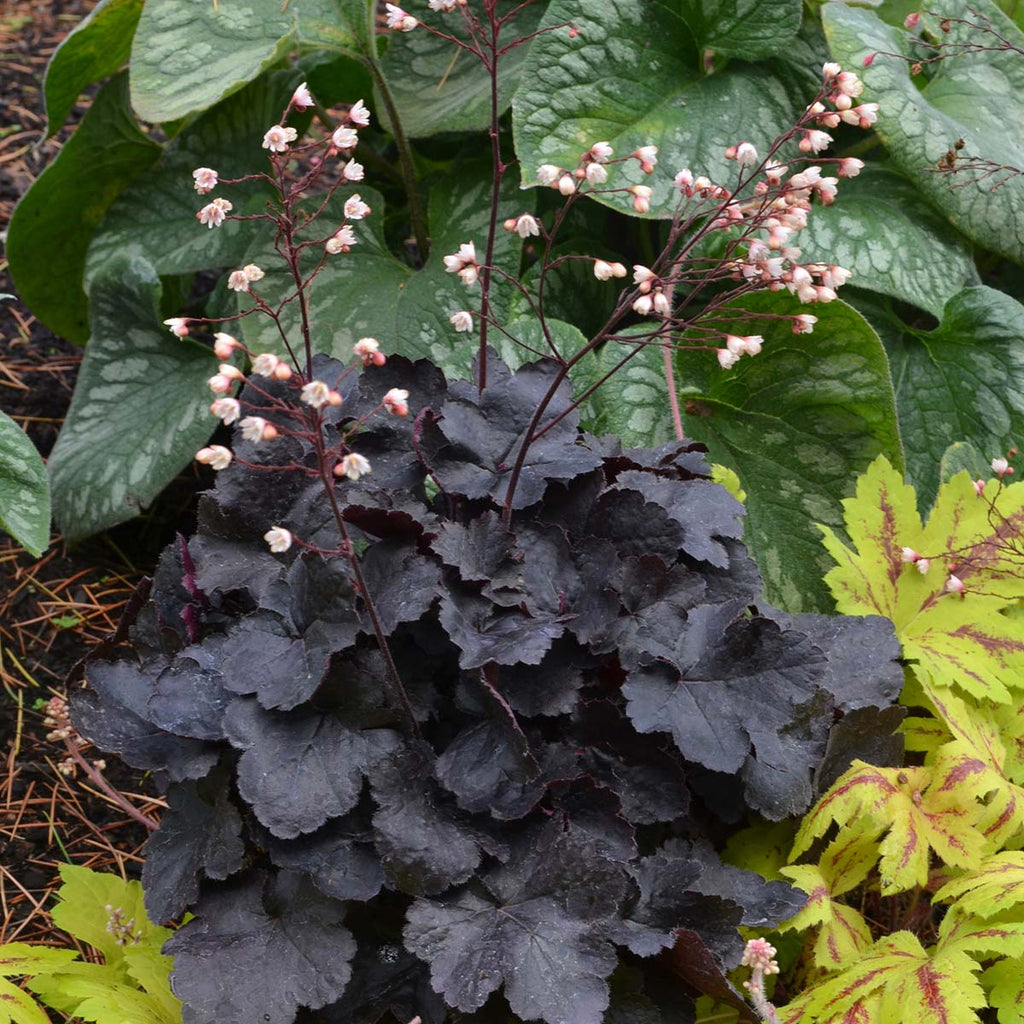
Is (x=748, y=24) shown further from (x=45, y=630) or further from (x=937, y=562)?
(x=45, y=630)

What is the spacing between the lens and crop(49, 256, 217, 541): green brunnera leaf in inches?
78.3

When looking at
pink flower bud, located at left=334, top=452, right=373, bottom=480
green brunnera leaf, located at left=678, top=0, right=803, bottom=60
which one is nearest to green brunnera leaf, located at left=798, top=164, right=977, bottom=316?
green brunnera leaf, located at left=678, top=0, right=803, bottom=60

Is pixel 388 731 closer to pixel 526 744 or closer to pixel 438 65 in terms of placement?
pixel 526 744

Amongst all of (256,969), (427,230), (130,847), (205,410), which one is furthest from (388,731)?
(427,230)

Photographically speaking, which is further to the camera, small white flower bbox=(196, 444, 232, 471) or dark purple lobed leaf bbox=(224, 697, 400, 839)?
dark purple lobed leaf bbox=(224, 697, 400, 839)

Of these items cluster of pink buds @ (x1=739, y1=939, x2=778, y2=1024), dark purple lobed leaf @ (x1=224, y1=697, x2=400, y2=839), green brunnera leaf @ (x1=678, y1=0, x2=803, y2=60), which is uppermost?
green brunnera leaf @ (x1=678, y1=0, x2=803, y2=60)

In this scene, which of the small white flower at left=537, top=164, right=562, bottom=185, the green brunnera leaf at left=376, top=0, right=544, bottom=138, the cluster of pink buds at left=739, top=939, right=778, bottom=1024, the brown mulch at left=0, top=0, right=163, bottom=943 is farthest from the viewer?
the green brunnera leaf at left=376, top=0, right=544, bottom=138

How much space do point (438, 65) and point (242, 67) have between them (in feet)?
1.64

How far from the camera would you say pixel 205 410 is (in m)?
2.02

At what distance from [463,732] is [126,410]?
4.14ft

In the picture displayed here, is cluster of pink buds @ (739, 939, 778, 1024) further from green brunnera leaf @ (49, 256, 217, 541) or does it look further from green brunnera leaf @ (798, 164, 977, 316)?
green brunnera leaf @ (49, 256, 217, 541)

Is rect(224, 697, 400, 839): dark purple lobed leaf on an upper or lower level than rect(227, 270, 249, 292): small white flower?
lower

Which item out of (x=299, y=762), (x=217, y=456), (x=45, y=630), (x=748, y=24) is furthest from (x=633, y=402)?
(x=45, y=630)

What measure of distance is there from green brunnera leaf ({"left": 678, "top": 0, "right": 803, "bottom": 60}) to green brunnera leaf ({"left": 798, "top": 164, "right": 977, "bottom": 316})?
300 millimetres
